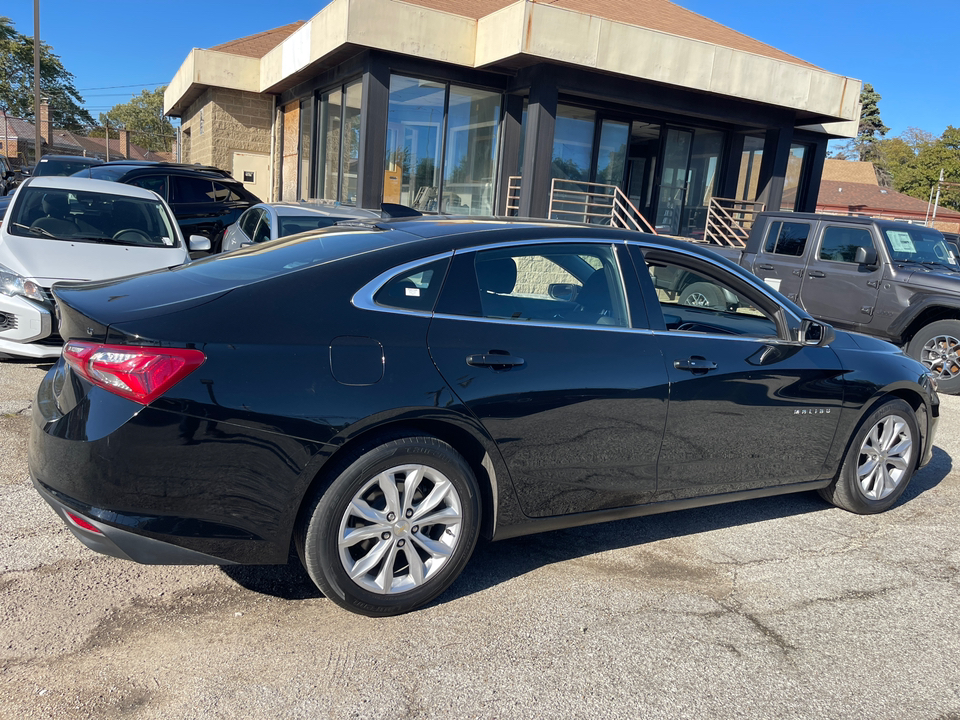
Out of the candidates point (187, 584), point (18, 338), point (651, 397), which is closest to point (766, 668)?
point (651, 397)

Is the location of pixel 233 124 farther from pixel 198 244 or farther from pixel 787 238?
pixel 787 238

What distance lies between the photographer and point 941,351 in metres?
8.78

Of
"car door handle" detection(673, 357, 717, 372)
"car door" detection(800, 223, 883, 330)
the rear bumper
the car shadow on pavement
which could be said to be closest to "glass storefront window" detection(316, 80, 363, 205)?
"car door" detection(800, 223, 883, 330)

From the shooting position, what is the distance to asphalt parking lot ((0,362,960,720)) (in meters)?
2.68

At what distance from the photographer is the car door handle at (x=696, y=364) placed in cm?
376

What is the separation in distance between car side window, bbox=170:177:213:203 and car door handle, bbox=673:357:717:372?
10324 millimetres

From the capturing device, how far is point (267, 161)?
21.6m

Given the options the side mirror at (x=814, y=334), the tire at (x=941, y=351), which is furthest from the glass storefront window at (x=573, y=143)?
the side mirror at (x=814, y=334)

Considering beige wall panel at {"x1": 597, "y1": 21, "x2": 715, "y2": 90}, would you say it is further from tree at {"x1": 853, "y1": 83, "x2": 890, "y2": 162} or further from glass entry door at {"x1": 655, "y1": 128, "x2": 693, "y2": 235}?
tree at {"x1": 853, "y1": 83, "x2": 890, "y2": 162}

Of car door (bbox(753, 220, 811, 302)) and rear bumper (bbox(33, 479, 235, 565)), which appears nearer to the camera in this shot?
rear bumper (bbox(33, 479, 235, 565))

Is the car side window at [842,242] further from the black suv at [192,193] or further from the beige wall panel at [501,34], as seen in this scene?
the black suv at [192,193]

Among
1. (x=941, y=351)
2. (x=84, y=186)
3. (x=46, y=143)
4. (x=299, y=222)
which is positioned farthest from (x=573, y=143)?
(x=46, y=143)

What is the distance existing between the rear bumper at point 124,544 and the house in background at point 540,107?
11.8 metres

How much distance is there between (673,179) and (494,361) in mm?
16468
